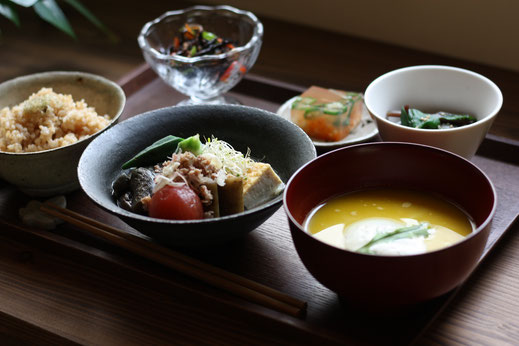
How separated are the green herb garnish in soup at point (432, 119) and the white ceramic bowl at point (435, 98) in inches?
1.2

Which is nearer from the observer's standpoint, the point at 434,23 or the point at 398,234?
the point at 398,234

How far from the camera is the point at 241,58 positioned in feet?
4.99

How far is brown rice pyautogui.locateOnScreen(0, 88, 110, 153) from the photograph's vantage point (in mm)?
1281

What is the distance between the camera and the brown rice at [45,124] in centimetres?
128

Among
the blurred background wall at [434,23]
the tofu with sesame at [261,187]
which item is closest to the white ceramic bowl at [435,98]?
the tofu with sesame at [261,187]

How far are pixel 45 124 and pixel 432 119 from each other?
800mm

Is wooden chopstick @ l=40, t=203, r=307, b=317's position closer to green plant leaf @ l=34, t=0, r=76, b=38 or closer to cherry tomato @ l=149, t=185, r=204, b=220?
cherry tomato @ l=149, t=185, r=204, b=220

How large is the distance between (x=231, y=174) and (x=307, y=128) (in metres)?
0.35

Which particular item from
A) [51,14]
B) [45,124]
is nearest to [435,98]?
[45,124]

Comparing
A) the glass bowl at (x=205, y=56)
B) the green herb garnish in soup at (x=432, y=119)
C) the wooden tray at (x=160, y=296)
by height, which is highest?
the green herb garnish in soup at (x=432, y=119)

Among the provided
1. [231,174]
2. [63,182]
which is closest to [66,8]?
[63,182]

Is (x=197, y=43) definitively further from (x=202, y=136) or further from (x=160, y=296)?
(x=160, y=296)

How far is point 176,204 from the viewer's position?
3.36 feet

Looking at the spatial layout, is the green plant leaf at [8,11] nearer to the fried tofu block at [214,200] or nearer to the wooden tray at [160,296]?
the wooden tray at [160,296]
